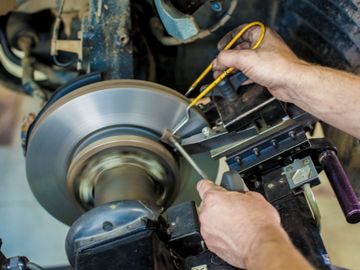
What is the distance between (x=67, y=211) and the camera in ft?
3.88

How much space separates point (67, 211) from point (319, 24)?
65 centimetres

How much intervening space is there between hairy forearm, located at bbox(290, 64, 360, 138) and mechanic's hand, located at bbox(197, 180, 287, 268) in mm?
209

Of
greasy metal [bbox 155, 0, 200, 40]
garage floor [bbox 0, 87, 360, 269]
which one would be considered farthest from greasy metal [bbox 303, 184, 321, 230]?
garage floor [bbox 0, 87, 360, 269]

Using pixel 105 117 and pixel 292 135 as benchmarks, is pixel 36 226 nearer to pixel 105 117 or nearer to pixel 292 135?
pixel 105 117

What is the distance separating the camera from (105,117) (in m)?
1.03

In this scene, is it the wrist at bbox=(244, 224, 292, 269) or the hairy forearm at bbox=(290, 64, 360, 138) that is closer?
the wrist at bbox=(244, 224, 292, 269)

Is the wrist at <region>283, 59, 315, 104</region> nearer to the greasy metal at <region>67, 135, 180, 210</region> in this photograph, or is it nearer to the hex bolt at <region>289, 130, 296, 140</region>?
the hex bolt at <region>289, 130, 296, 140</region>

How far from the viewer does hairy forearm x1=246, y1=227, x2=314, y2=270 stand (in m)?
0.72

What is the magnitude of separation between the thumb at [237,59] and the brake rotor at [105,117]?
0.10 m

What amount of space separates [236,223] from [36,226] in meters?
0.79

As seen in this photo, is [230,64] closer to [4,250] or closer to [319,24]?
[319,24]

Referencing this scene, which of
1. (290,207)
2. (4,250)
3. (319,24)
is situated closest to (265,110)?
(290,207)

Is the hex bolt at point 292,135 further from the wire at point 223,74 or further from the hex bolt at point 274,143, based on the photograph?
the wire at point 223,74

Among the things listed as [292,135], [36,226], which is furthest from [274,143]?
[36,226]
